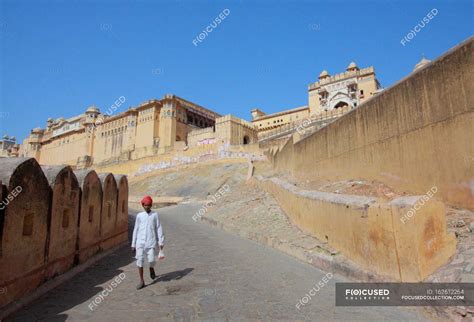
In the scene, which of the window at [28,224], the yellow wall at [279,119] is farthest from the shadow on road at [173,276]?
the yellow wall at [279,119]

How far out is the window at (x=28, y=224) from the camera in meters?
4.91

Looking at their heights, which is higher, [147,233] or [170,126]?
[170,126]

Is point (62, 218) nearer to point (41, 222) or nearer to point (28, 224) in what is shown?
point (41, 222)

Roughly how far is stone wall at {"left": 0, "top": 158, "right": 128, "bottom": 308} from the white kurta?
4.76ft

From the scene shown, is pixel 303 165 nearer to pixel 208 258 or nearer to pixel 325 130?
pixel 325 130

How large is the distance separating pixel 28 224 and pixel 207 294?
3025 mm

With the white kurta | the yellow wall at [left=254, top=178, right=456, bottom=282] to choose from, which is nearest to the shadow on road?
the white kurta

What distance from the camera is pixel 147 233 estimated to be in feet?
19.5

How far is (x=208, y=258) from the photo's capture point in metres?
7.66

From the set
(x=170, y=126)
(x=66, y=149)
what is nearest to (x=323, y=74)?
(x=170, y=126)

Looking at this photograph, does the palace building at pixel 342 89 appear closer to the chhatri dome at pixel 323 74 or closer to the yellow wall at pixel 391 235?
the chhatri dome at pixel 323 74

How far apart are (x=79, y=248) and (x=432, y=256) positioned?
661cm

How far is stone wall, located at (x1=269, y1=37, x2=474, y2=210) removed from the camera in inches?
203

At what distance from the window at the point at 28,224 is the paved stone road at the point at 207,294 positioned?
1.03 meters
